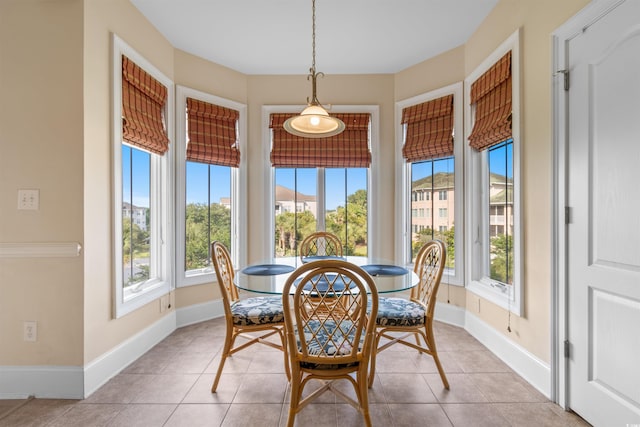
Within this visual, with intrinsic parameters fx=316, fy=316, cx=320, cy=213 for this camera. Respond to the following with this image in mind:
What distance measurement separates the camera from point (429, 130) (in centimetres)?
337

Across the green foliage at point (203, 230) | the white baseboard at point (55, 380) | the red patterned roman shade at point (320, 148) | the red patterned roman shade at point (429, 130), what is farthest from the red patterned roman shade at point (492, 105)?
the white baseboard at point (55, 380)

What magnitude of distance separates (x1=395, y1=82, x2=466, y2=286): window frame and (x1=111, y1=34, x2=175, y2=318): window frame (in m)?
2.41

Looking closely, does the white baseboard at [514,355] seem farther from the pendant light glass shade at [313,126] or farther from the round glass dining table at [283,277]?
the pendant light glass shade at [313,126]

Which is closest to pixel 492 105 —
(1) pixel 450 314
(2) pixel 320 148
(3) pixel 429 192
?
(3) pixel 429 192

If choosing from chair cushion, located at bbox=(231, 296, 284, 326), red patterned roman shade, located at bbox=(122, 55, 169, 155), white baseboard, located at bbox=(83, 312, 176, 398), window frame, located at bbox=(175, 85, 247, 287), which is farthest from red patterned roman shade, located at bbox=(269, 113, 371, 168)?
white baseboard, located at bbox=(83, 312, 176, 398)

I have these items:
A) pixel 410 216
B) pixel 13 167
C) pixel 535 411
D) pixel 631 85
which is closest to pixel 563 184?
pixel 631 85

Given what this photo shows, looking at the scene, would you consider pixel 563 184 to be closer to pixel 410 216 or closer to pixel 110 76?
pixel 410 216

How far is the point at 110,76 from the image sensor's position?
227 cm

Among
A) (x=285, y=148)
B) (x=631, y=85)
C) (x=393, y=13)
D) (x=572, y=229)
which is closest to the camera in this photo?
(x=631, y=85)

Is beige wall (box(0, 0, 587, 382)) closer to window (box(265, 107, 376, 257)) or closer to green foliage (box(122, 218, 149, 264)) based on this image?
green foliage (box(122, 218, 149, 264))

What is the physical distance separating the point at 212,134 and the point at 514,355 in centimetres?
335

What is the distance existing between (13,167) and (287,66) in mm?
2535

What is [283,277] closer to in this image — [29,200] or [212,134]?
[29,200]

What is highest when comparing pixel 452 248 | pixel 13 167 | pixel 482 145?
pixel 482 145
